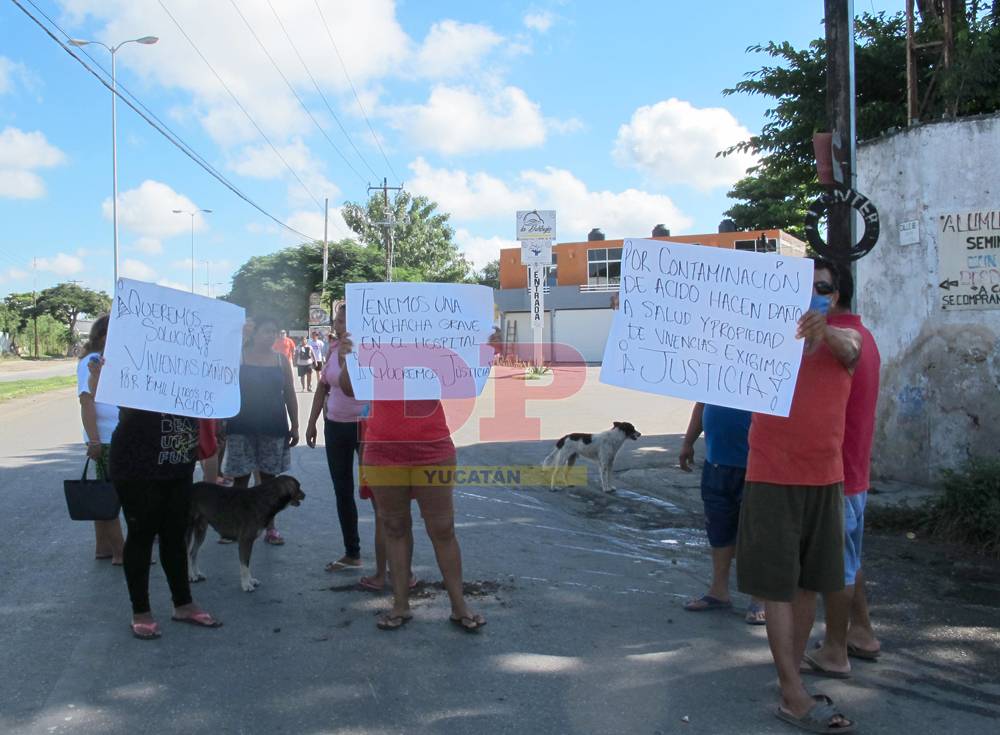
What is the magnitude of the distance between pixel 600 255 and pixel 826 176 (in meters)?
40.6

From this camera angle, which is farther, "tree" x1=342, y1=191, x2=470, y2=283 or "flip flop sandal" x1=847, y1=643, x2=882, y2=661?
"tree" x1=342, y1=191, x2=470, y2=283

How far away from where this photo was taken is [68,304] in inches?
2926

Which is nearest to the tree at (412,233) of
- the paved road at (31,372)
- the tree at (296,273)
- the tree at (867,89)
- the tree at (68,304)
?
the tree at (296,273)

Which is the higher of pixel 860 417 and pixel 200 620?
pixel 860 417

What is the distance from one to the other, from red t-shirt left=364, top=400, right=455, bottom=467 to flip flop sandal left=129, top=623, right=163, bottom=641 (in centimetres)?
148

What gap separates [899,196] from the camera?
313 inches

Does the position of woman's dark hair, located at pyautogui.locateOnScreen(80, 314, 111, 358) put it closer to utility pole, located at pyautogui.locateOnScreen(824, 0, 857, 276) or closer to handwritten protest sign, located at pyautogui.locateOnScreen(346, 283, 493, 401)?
handwritten protest sign, located at pyautogui.locateOnScreen(346, 283, 493, 401)

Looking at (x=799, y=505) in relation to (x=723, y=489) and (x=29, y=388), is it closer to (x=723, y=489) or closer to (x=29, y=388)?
(x=723, y=489)

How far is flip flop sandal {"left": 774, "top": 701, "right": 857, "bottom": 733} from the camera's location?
326cm

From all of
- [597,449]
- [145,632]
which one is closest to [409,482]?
[145,632]

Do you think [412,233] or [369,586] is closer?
[369,586]

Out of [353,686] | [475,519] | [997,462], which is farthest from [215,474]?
[997,462]

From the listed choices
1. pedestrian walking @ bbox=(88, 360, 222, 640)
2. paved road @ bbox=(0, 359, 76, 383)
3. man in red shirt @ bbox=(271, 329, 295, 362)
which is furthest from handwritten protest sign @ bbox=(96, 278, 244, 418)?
paved road @ bbox=(0, 359, 76, 383)

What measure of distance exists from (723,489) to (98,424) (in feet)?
13.8
